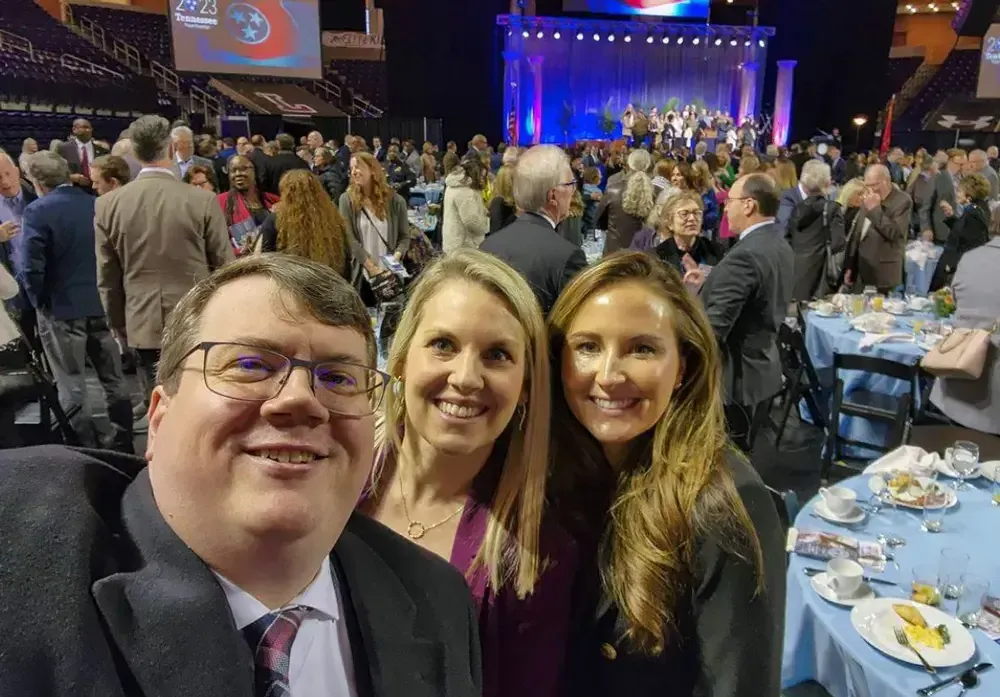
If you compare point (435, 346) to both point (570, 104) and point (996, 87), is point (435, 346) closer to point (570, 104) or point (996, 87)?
point (996, 87)

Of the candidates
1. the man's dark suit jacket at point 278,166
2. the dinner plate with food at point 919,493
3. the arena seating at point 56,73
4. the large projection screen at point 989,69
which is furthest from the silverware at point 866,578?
the large projection screen at point 989,69

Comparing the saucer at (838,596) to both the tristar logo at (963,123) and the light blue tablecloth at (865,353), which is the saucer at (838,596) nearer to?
the light blue tablecloth at (865,353)

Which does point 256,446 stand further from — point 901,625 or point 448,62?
point 448,62

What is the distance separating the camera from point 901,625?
5.86 feet

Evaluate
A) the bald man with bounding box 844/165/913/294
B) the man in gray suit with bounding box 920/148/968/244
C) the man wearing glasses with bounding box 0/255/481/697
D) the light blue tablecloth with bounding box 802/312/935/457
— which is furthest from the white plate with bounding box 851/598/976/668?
the man in gray suit with bounding box 920/148/968/244

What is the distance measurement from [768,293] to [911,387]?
1275mm

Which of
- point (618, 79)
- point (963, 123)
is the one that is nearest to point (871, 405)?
point (963, 123)

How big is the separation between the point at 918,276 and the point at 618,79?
662 inches

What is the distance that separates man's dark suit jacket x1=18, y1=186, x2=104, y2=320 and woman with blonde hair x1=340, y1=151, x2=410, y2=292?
4.76 feet

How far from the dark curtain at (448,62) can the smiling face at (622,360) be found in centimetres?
1756

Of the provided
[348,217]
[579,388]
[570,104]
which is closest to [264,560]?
[579,388]

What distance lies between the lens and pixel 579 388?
1.28 m

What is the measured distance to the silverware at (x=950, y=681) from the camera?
160cm

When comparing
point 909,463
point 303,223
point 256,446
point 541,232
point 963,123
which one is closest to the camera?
point 256,446
